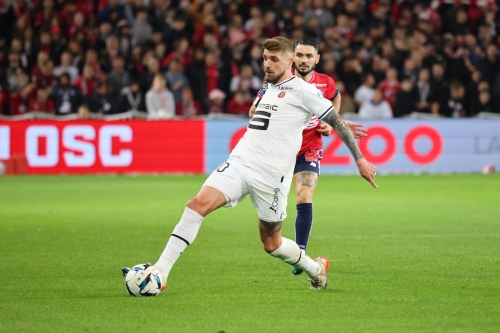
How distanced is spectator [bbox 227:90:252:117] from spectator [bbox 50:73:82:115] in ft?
11.2

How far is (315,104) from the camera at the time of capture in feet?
23.2

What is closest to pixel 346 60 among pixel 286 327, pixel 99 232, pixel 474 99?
pixel 474 99

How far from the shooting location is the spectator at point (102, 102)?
2086cm

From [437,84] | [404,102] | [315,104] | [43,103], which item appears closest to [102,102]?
[43,103]

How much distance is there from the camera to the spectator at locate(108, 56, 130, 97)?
69.6ft

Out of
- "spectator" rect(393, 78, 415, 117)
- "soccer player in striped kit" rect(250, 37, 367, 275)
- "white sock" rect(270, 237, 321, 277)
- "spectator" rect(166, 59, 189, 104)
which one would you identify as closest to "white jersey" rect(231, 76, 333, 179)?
"white sock" rect(270, 237, 321, 277)

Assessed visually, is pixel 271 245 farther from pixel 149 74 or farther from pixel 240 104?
pixel 149 74

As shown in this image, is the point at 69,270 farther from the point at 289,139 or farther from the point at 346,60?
the point at 346,60

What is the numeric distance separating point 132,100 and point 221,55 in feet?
7.95

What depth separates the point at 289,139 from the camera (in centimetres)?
718

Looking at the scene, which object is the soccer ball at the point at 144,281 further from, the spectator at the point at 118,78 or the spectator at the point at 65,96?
the spectator at the point at 118,78

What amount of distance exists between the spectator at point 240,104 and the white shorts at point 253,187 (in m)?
13.7

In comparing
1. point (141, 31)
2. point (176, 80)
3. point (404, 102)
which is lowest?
point (404, 102)

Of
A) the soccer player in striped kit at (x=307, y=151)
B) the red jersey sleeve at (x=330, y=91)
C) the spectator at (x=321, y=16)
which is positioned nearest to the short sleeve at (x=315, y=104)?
the soccer player in striped kit at (x=307, y=151)
